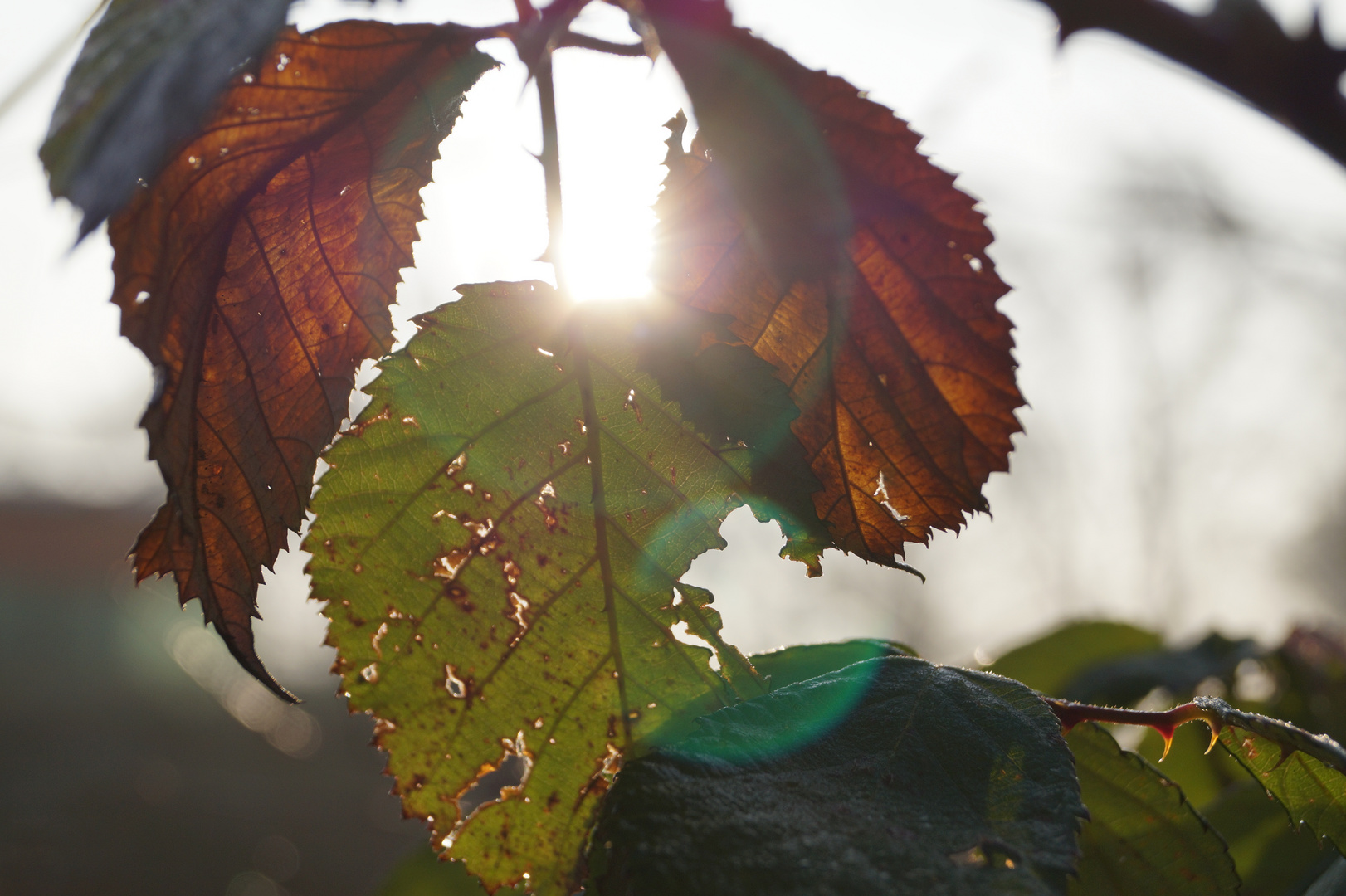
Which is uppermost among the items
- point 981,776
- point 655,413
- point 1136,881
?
point 655,413

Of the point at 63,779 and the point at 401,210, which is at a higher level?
the point at 63,779

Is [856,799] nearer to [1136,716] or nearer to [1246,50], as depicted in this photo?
[1136,716]

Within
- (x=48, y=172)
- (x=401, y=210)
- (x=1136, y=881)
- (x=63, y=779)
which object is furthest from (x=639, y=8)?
(x=63, y=779)

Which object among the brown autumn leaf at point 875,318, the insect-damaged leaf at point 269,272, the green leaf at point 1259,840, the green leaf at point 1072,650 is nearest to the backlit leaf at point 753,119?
the brown autumn leaf at point 875,318

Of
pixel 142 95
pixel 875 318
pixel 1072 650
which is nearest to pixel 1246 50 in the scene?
pixel 875 318

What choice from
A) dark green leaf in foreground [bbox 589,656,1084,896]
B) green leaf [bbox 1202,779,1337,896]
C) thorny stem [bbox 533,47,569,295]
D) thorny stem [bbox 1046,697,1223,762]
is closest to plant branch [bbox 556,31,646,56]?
thorny stem [bbox 533,47,569,295]

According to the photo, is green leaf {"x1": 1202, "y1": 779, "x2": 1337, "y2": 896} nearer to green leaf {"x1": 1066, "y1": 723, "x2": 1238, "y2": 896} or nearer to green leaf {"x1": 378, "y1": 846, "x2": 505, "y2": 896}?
green leaf {"x1": 1066, "y1": 723, "x2": 1238, "y2": 896}

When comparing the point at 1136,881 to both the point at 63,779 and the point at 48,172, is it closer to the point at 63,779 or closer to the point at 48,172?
the point at 48,172
